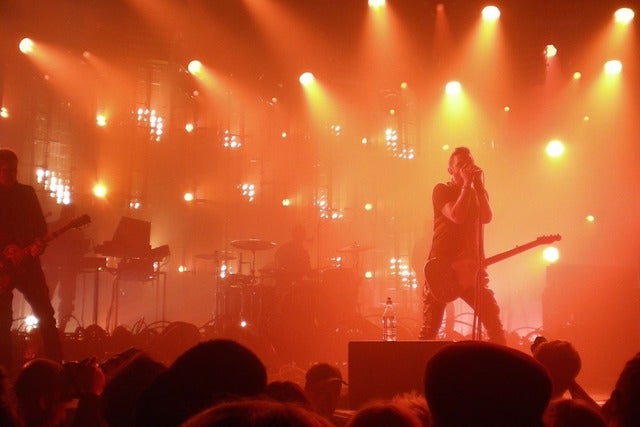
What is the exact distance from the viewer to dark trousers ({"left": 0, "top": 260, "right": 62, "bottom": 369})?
6695 mm

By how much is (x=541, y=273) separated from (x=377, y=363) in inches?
459

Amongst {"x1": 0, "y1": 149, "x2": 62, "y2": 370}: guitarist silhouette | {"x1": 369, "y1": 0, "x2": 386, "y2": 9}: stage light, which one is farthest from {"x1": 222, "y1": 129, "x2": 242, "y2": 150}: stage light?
{"x1": 0, "y1": 149, "x2": 62, "y2": 370}: guitarist silhouette

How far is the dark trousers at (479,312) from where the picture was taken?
6.41 m

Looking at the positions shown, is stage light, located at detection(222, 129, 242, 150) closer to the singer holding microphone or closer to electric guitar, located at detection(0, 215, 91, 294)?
electric guitar, located at detection(0, 215, 91, 294)

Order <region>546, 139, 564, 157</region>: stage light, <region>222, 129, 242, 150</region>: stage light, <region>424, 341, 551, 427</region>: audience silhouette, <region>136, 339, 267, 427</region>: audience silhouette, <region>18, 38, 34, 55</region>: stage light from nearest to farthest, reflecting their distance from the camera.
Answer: <region>424, 341, 551, 427</region>: audience silhouette → <region>136, 339, 267, 427</region>: audience silhouette → <region>546, 139, 564, 157</region>: stage light → <region>18, 38, 34, 55</region>: stage light → <region>222, 129, 242, 150</region>: stage light

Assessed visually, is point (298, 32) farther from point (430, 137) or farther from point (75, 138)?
point (75, 138)

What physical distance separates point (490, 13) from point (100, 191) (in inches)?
402

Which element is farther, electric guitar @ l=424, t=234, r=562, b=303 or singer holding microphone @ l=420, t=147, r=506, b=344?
electric guitar @ l=424, t=234, r=562, b=303

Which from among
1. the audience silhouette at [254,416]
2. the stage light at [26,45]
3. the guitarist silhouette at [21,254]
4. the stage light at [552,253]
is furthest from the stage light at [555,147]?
the audience silhouette at [254,416]

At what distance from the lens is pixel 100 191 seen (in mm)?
17422

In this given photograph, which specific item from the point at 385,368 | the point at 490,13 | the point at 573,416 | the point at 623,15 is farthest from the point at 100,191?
the point at 573,416

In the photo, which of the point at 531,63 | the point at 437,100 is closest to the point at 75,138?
the point at 437,100

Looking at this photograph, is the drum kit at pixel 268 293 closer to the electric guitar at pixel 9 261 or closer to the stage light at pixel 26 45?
the electric guitar at pixel 9 261

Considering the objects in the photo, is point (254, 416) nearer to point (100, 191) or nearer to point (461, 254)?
point (461, 254)
